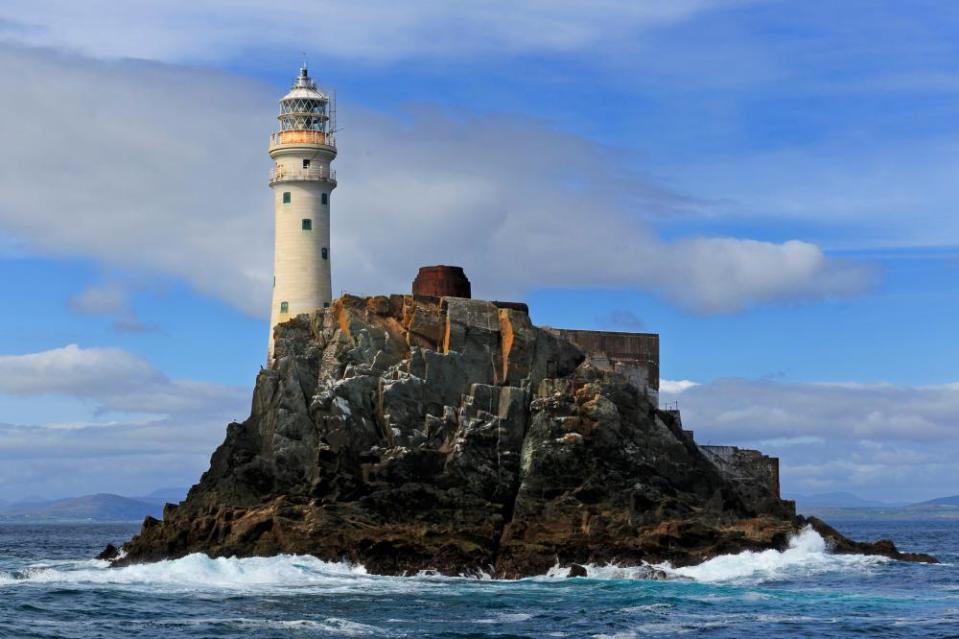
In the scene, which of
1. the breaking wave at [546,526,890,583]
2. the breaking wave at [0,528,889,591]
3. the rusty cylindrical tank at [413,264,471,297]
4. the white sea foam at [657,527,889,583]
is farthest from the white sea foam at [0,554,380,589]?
the rusty cylindrical tank at [413,264,471,297]

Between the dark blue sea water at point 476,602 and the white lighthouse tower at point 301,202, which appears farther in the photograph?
the white lighthouse tower at point 301,202

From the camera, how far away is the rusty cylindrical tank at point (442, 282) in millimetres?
60875

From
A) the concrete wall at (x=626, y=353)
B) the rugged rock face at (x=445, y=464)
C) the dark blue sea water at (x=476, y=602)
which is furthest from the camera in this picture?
the concrete wall at (x=626, y=353)

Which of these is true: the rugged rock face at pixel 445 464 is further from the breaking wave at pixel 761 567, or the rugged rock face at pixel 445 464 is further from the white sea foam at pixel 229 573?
the white sea foam at pixel 229 573

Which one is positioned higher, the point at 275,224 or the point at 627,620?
the point at 275,224

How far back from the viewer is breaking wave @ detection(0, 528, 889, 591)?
151ft

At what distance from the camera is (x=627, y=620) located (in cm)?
3872

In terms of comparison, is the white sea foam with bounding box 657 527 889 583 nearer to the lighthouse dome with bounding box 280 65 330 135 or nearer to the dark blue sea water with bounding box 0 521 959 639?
the dark blue sea water with bounding box 0 521 959 639

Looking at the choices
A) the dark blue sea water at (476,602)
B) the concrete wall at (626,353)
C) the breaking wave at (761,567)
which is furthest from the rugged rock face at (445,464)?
the concrete wall at (626,353)

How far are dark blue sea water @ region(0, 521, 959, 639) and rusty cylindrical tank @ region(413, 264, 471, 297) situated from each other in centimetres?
1613

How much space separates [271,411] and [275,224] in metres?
12.5

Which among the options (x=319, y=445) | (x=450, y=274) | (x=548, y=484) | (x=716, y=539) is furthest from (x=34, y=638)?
(x=450, y=274)

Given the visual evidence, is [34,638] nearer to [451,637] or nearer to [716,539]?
[451,637]

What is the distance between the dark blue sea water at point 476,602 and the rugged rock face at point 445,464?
1252mm
